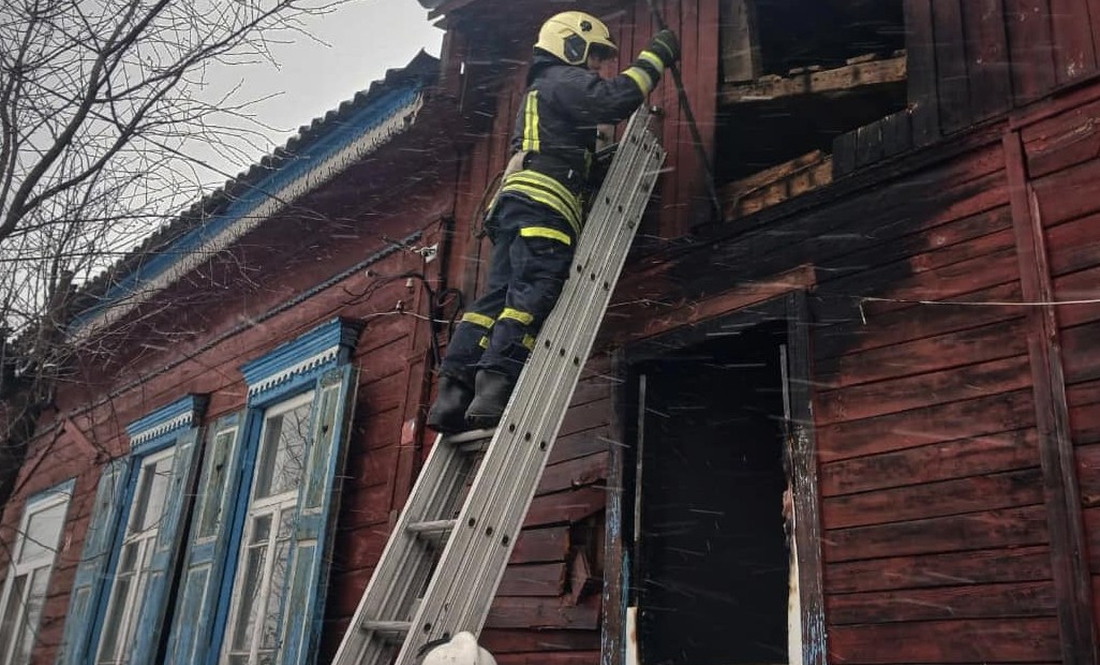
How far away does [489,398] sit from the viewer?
331 centimetres

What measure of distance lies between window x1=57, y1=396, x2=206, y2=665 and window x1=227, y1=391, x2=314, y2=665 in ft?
2.41

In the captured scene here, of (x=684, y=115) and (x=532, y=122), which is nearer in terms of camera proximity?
(x=532, y=122)

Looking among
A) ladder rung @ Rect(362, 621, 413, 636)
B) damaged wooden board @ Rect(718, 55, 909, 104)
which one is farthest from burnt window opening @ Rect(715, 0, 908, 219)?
ladder rung @ Rect(362, 621, 413, 636)

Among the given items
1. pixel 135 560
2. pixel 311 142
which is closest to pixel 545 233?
pixel 311 142

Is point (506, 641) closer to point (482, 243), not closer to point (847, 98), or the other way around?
point (482, 243)

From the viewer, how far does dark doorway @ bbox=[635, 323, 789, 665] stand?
12.8 feet

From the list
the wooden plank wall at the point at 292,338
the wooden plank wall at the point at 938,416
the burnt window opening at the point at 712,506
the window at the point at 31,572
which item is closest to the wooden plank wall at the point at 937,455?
the wooden plank wall at the point at 938,416

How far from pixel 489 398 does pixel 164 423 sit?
530 centimetres

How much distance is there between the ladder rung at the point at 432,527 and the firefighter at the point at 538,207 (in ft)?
1.29

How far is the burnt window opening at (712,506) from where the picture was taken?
388 centimetres

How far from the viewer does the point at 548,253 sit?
11.6ft

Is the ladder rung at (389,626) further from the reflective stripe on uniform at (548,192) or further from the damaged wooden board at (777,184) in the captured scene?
the damaged wooden board at (777,184)

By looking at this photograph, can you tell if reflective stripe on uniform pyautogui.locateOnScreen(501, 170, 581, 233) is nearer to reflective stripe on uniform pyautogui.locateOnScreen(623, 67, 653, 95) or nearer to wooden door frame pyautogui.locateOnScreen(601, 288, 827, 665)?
reflective stripe on uniform pyautogui.locateOnScreen(623, 67, 653, 95)

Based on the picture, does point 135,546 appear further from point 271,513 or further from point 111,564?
point 271,513
